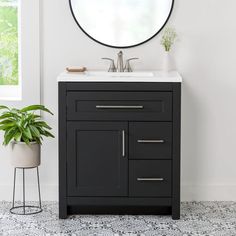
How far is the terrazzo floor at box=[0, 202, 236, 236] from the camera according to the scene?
3982mm

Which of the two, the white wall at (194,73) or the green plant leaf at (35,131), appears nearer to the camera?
the green plant leaf at (35,131)

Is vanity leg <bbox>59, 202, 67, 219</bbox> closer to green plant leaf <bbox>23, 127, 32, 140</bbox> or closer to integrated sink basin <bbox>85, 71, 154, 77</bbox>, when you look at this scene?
green plant leaf <bbox>23, 127, 32, 140</bbox>

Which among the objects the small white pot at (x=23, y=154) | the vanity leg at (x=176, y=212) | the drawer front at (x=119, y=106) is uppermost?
the drawer front at (x=119, y=106)

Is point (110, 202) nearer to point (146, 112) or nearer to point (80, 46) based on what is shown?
point (146, 112)

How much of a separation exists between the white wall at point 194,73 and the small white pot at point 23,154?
41 centimetres

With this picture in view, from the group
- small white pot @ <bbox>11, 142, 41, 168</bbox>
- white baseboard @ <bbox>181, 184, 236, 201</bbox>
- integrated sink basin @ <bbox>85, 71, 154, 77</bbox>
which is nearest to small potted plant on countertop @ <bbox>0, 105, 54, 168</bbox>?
small white pot @ <bbox>11, 142, 41, 168</bbox>

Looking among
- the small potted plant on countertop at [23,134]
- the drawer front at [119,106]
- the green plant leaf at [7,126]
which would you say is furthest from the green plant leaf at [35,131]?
the drawer front at [119,106]

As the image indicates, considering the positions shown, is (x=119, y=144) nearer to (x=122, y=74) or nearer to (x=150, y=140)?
(x=150, y=140)

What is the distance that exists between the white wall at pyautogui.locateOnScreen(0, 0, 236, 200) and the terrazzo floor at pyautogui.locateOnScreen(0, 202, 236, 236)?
0.30m

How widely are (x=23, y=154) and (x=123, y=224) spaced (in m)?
0.75

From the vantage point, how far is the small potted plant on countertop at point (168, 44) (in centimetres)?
446

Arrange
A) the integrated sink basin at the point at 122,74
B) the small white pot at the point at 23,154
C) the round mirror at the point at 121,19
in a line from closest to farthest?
the small white pot at the point at 23,154, the integrated sink basin at the point at 122,74, the round mirror at the point at 121,19

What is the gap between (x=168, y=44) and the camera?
14.7ft

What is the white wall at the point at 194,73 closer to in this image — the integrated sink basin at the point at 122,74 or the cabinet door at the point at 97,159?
the integrated sink basin at the point at 122,74
